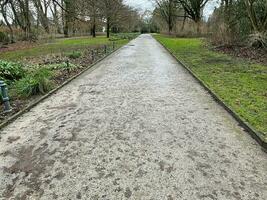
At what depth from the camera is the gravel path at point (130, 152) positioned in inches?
117

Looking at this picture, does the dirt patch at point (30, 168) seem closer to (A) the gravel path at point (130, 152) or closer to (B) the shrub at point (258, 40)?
(A) the gravel path at point (130, 152)

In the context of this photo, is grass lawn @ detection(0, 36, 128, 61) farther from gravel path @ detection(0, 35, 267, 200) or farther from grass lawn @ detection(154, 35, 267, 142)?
gravel path @ detection(0, 35, 267, 200)

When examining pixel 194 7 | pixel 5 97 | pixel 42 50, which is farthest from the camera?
pixel 194 7

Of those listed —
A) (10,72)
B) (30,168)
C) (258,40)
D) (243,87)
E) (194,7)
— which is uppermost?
(194,7)

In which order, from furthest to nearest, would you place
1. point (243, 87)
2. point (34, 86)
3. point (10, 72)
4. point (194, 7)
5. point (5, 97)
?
1. point (194, 7)
2. point (10, 72)
3. point (243, 87)
4. point (34, 86)
5. point (5, 97)

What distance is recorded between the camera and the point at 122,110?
578 centimetres

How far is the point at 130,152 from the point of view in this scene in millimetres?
3826

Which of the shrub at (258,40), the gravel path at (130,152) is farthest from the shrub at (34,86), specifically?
the shrub at (258,40)

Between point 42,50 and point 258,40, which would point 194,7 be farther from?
point 42,50

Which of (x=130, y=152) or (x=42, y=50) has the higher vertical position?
(x=42, y=50)

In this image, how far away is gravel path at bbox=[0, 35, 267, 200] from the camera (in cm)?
296

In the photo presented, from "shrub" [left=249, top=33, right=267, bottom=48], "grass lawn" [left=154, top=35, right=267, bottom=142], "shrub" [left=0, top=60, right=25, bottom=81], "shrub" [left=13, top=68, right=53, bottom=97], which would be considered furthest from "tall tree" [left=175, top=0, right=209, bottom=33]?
"shrub" [left=13, top=68, right=53, bottom=97]

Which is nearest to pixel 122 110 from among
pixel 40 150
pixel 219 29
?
pixel 40 150

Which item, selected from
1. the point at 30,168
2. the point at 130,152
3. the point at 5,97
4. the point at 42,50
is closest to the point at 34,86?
the point at 5,97
